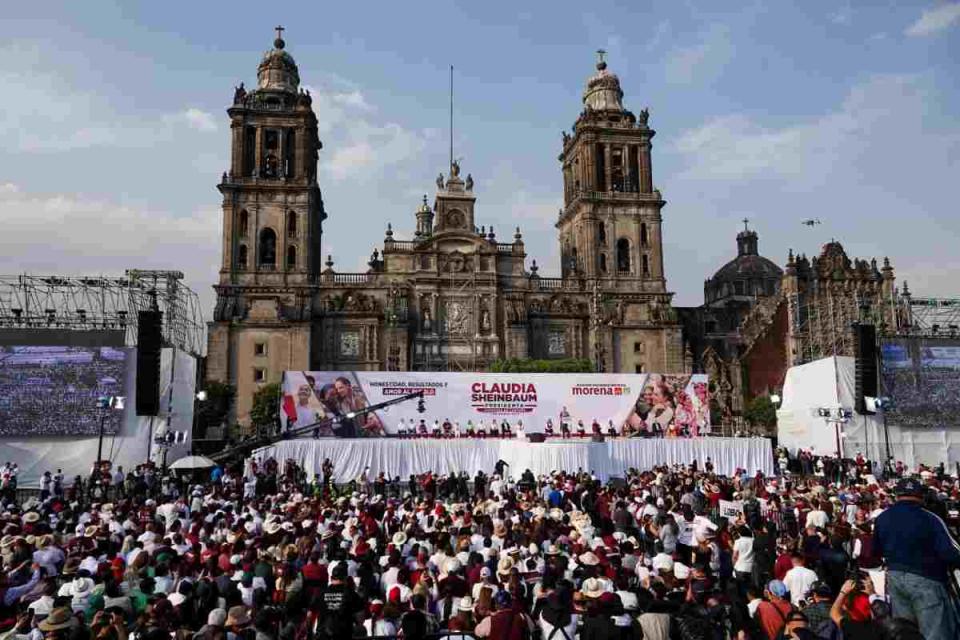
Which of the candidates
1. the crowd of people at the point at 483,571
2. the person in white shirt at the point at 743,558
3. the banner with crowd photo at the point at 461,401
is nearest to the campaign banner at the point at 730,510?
the crowd of people at the point at 483,571

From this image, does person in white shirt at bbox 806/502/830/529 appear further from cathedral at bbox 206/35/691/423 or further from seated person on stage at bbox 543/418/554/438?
cathedral at bbox 206/35/691/423

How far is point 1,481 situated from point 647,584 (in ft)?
74.4

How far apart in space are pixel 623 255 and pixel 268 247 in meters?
25.2

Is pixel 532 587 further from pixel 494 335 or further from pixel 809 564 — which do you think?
pixel 494 335

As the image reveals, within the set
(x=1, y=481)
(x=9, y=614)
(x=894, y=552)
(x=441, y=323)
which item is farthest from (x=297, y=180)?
(x=894, y=552)

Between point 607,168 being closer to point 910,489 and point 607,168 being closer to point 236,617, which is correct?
point 910,489

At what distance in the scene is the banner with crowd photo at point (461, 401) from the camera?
3672 centimetres

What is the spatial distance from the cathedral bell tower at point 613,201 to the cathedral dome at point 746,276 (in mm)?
22341

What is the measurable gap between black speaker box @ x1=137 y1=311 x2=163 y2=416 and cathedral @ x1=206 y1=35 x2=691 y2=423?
20.1 meters

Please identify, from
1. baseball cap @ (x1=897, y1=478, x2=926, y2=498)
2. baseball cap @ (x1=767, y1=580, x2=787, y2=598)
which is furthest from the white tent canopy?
baseball cap @ (x1=897, y1=478, x2=926, y2=498)

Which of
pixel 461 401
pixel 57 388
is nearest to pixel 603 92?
pixel 461 401

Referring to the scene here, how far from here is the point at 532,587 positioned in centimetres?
945

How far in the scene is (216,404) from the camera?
156ft

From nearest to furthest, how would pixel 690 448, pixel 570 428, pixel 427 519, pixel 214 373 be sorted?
pixel 427 519 < pixel 690 448 < pixel 570 428 < pixel 214 373
